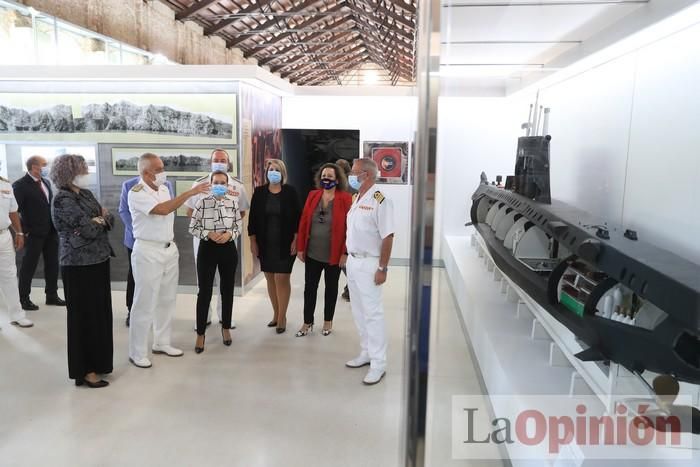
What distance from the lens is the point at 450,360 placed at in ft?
5.93

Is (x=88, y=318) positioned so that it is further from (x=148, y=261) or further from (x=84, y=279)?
(x=148, y=261)

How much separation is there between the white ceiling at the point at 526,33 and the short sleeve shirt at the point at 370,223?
1.21m

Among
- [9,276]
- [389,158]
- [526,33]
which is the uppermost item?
[526,33]

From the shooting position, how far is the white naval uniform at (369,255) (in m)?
3.75

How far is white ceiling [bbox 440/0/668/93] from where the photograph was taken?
2217mm

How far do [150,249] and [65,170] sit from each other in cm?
86

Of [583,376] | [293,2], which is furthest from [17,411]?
[293,2]

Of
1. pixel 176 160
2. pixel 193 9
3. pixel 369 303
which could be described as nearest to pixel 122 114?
pixel 176 160

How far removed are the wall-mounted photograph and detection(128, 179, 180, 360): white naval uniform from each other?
237 cm

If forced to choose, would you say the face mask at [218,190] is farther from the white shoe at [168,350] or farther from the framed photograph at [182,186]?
the framed photograph at [182,186]

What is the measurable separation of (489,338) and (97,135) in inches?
219

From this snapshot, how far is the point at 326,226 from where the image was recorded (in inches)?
185

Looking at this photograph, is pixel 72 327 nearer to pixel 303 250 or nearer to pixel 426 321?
pixel 303 250

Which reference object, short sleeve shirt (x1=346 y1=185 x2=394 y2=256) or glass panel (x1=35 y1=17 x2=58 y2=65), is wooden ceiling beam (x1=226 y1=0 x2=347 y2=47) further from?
short sleeve shirt (x1=346 y1=185 x2=394 y2=256)
